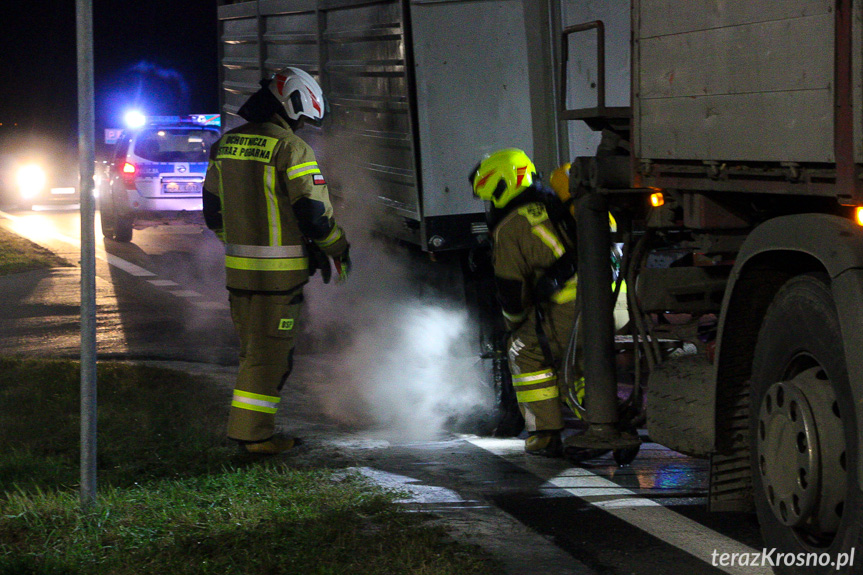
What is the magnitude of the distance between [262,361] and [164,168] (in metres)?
11.6

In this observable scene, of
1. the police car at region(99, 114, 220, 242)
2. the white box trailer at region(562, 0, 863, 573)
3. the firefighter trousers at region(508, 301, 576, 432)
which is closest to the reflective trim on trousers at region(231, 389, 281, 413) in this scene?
the firefighter trousers at region(508, 301, 576, 432)

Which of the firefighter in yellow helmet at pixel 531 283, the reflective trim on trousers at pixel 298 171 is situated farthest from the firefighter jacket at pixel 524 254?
the reflective trim on trousers at pixel 298 171

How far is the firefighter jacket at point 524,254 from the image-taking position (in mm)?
6004

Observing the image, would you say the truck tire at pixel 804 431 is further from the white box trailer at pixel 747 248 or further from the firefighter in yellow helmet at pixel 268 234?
the firefighter in yellow helmet at pixel 268 234

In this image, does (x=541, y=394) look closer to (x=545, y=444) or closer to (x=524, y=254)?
(x=545, y=444)

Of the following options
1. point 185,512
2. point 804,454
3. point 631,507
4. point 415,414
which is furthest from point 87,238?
point 415,414

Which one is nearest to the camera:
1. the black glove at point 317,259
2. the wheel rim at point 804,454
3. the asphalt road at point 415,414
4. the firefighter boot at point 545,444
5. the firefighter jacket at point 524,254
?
the wheel rim at point 804,454

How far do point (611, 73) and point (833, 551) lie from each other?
175 inches

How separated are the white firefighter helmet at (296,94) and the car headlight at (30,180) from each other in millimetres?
21911

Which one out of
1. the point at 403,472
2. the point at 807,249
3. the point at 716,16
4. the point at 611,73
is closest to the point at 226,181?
the point at 403,472

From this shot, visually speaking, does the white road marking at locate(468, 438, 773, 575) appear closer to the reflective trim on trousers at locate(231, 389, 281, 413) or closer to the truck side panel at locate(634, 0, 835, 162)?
the reflective trim on trousers at locate(231, 389, 281, 413)

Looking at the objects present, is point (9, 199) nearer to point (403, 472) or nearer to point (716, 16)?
point (403, 472)

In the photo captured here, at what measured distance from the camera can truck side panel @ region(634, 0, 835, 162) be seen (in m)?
3.30

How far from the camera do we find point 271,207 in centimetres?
630
